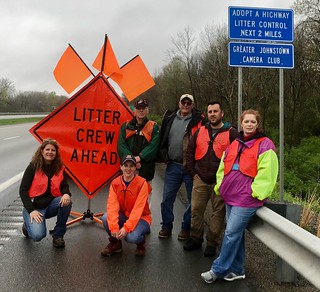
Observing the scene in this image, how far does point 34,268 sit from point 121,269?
939 mm

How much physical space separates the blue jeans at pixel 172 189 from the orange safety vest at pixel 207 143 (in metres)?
0.65

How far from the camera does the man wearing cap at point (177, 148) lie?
5.12 metres

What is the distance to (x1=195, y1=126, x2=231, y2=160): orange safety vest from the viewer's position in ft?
14.8

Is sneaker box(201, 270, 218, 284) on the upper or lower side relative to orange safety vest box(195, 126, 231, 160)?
lower

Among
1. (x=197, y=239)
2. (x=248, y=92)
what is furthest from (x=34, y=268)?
(x=248, y=92)

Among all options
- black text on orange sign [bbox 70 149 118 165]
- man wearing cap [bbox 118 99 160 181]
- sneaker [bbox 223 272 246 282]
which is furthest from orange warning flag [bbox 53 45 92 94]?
sneaker [bbox 223 272 246 282]

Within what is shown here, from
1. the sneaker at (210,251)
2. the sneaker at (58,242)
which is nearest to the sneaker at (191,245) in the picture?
the sneaker at (210,251)

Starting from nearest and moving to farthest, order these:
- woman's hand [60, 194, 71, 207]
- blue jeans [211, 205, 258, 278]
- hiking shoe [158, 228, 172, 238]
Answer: blue jeans [211, 205, 258, 278] < woman's hand [60, 194, 71, 207] < hiking shoe [158, 228, 172, 238]

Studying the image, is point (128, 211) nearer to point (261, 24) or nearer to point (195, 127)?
point (195, 127)

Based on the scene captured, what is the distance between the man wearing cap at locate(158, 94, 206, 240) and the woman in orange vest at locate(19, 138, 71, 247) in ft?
4.56

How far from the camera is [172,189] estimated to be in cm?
543

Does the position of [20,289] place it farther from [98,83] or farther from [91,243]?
[98,83]

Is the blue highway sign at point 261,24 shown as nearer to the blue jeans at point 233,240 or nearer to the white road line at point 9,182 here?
the blue jeans at point 233,240

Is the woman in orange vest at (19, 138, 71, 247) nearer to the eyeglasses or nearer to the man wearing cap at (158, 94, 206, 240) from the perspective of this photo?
the man wearing cap at (158, 94, 206, 240)
